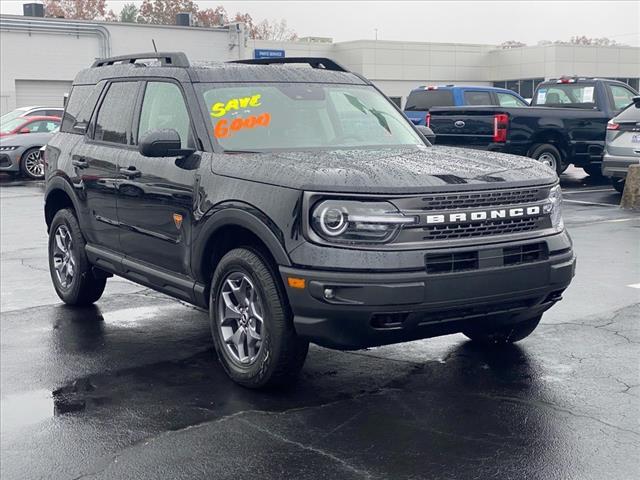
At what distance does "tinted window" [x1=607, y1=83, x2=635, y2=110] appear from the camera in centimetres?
1847

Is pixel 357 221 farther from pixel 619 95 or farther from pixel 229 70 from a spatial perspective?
pixel 619 95

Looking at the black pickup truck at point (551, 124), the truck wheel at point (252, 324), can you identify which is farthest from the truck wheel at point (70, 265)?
the black pickup truck at point (551, 124)

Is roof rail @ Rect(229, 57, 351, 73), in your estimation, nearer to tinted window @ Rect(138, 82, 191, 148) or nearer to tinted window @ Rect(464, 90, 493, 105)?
tinted window @ Rect(138, 82, 191, 148)

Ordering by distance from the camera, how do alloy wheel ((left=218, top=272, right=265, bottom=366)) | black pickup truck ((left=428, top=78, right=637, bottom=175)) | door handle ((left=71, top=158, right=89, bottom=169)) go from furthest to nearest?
black pickup truck ((left=428, top=78, right=637, bottom=175)) < door handle ((left=71, top=158, right=89, bottom=169)) < alloy wheel ((left=218, top=272, right=265, bottom=366))

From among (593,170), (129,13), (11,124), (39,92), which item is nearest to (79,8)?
(129,13)

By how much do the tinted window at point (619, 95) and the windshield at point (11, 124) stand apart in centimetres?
1336

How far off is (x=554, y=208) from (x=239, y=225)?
73.9 inches

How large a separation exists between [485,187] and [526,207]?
336 mm

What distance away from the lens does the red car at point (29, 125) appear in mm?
22156

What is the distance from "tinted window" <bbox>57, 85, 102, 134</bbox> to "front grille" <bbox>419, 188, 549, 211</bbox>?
3.59 metres

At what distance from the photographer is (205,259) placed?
5.82 m

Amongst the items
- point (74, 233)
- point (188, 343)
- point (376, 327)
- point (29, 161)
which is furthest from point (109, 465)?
point (29, 161)

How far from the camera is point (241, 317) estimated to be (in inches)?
217

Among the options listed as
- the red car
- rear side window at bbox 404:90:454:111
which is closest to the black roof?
rear side window at bbox 404:90:454:111
